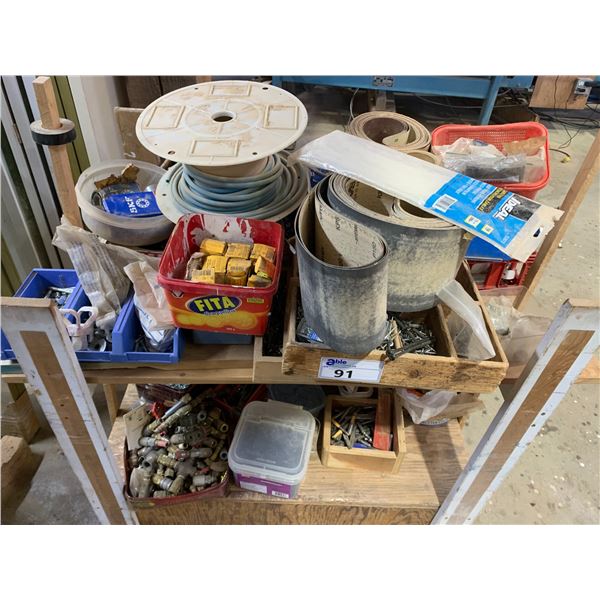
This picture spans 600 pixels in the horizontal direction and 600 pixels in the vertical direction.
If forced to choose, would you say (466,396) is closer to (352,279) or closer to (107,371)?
(352,279)

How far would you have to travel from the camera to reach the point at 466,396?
1387 mm

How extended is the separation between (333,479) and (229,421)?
14.0 inches

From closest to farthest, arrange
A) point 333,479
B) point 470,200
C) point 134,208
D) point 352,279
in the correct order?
point 352,279, point 470,200, point 134,208, point 333,479

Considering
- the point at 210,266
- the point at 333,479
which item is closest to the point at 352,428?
the point at 333,479

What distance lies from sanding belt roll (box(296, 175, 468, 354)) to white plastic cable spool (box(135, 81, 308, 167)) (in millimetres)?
201

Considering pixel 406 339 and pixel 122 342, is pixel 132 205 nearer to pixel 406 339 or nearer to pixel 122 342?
pixel 122 342

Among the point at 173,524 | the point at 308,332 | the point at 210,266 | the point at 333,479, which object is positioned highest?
the point at 210,266

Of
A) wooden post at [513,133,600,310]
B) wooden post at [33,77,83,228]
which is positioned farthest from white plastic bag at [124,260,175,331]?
wooden post at [513,133,600,310]

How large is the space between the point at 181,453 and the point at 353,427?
50 cm

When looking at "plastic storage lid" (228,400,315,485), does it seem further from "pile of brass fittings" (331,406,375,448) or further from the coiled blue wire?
the coiled blue wire

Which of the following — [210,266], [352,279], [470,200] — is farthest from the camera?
[210,266]

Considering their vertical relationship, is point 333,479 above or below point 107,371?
below

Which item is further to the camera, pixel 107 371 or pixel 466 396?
pixel 466 396

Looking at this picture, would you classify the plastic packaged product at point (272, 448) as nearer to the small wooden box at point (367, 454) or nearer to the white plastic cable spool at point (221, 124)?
the small wooden box at point (367, 454)
